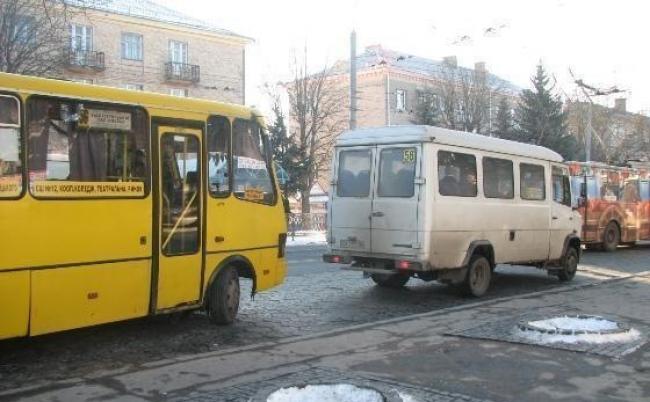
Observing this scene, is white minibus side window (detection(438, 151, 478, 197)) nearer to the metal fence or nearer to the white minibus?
the white minibus

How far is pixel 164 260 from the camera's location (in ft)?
27.4

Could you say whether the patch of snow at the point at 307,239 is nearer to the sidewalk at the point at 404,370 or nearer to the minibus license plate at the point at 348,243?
the minibus license plate at the point at 348,243

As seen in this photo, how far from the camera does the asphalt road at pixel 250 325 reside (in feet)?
24.6

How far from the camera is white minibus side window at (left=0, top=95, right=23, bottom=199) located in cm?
684

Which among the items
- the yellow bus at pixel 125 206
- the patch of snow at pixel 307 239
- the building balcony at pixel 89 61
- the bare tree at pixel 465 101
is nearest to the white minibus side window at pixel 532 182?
the yellow bus at pixel 125 206

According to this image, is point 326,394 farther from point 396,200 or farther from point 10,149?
point 396,200

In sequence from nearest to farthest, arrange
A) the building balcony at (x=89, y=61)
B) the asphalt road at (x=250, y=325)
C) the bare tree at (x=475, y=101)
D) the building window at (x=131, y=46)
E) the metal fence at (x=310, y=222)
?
the asphalt road at (x=250, y=325), the metal fence at (x=310, y=222), the building balcony at (x=89, y=61), the building window at (x=131, y=46), the bare tree at (x=475, y=101)

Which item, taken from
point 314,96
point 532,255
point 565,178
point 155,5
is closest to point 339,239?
point 532,255

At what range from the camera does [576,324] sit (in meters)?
9.15

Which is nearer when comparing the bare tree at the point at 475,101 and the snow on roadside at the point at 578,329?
the snow on roadside at the point at 578,329

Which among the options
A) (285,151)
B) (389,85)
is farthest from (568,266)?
(389,85)

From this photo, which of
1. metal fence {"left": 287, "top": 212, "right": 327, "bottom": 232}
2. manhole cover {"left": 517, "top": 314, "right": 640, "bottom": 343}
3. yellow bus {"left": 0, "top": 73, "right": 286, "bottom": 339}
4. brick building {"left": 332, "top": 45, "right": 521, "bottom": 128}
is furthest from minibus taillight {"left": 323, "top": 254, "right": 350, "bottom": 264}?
brick building {"left": 332, "top": 45, "right": 521, "bottom": 128}

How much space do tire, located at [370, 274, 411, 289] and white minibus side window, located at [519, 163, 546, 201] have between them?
2.74 m

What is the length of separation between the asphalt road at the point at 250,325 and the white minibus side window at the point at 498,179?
1839 millimetres
